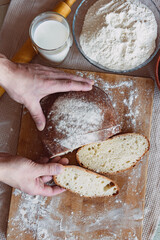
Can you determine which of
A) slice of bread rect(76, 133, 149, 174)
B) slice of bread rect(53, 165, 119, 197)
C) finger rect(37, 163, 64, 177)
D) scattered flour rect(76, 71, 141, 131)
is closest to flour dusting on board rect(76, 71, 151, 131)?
scattered flour rect(76, 71, 141, 131)

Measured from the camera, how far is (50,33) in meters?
1.66

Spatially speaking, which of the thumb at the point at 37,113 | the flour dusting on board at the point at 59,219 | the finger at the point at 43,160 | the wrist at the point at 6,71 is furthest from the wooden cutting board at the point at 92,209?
the wrist at the point at 6,71

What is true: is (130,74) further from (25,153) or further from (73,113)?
(25,153)

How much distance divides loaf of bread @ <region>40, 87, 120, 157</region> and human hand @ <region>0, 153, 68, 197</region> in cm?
12

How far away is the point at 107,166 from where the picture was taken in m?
1.73

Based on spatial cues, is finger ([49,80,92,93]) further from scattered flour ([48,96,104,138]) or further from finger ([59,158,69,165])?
finger ([59,158,69,165])

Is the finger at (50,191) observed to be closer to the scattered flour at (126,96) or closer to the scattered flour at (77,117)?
the scattered flour at (77,117)

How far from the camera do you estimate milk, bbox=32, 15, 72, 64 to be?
1.64m

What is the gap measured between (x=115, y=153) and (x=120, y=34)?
772mm

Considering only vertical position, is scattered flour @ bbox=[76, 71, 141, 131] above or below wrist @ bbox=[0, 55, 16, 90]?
below

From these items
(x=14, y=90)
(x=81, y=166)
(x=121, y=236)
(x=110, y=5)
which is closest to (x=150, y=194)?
(x=121, y=236)

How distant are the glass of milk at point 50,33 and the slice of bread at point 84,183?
787 millimetres

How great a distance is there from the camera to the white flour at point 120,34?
63.4 inches

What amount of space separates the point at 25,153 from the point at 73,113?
47 cm
